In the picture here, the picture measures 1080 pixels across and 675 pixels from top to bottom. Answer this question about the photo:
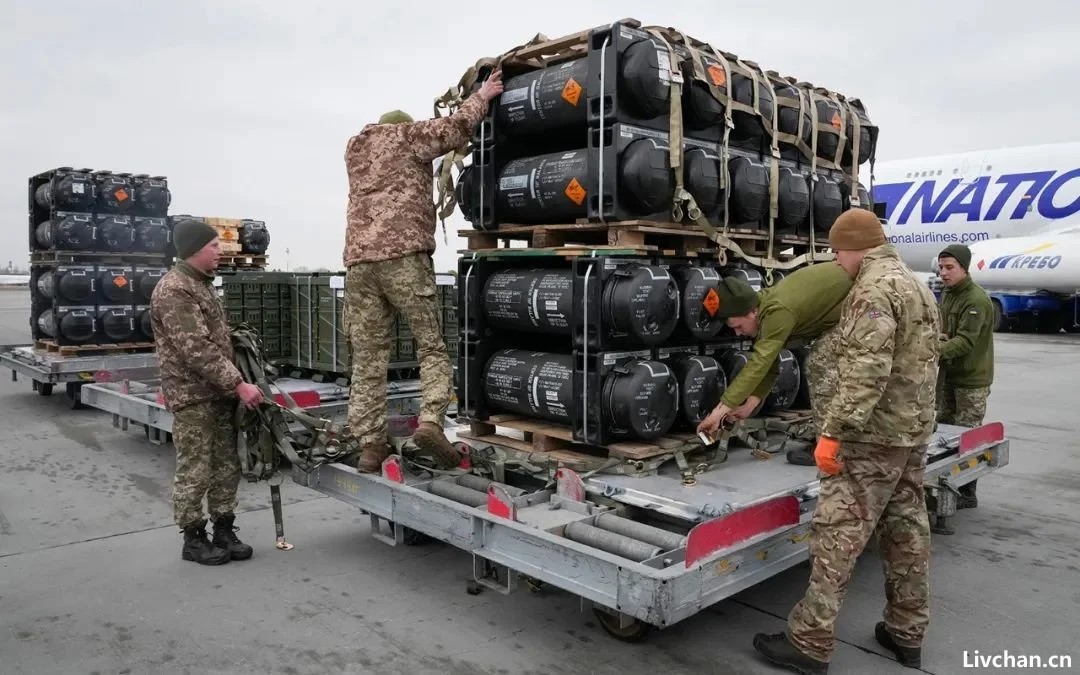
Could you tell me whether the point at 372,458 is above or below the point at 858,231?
below

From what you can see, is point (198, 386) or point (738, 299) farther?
point (198, 386)

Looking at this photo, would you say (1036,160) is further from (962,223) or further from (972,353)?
(972,353)

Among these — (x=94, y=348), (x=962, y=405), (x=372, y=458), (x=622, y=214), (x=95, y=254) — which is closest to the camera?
(x=622, y=214)

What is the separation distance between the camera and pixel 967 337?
6.43 meters

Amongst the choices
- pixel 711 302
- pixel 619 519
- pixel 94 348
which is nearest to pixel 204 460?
pixel 619 519

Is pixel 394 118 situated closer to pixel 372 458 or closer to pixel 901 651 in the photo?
pixel 372 458

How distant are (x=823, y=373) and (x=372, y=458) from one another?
284 centimetres

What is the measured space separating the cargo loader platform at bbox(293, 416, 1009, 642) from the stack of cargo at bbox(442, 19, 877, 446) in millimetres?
428

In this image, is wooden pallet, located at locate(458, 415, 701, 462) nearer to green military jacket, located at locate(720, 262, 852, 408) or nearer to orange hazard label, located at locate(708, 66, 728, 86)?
green military jacket, located at locate(720, 262, 852, 408)

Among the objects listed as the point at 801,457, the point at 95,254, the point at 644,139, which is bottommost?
the point at 801,457

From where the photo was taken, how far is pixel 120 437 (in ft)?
30.5

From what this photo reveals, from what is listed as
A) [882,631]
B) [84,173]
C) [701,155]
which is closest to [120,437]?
[84,173]

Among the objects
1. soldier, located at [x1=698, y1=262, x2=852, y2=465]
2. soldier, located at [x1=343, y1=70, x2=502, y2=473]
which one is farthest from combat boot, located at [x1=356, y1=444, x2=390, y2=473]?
soldier, located at [x1=698, y1=262, x2=852, y2=465]

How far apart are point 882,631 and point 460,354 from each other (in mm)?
2981
